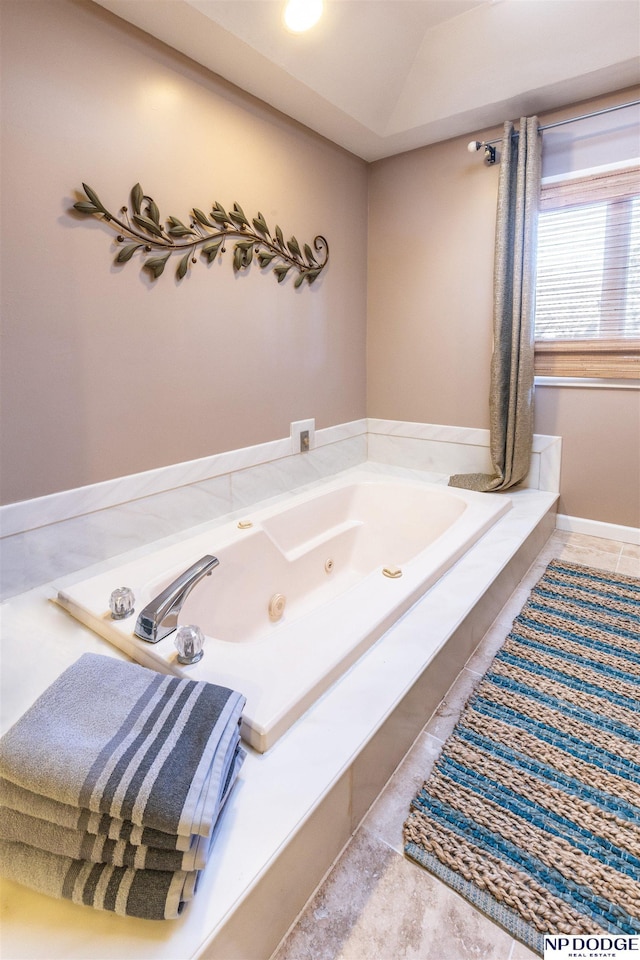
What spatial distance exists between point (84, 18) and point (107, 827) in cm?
206

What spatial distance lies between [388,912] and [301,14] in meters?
2.46

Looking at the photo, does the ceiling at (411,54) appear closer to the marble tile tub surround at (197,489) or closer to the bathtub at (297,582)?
the marble tile tub surround at (197,489)

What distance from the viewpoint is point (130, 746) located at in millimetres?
812

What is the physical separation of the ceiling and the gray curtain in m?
0.21

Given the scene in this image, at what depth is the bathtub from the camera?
3.68 ft

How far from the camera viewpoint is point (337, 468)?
278 centimetres

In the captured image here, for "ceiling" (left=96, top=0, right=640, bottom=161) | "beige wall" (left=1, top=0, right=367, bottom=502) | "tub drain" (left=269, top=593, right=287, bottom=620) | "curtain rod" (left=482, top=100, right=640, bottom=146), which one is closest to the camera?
"beige wall" (left=1, top=0, right=367, bottom=502)

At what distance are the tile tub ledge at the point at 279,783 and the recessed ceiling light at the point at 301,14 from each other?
192cm

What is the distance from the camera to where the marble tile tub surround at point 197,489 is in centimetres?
155

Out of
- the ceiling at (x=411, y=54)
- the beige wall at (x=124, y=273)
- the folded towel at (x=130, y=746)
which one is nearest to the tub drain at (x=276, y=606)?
the beige wall at (x=124, y=273)

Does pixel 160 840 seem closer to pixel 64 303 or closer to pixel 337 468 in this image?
pixel 64 303

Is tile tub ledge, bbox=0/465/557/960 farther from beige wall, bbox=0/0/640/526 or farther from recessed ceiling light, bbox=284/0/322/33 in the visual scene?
recessed ceiling light, bbox=284/0/322/33

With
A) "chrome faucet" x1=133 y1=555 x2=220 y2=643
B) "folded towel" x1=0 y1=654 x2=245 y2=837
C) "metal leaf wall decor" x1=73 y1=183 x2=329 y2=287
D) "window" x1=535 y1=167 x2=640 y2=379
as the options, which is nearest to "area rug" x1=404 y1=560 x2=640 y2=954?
"folded towel" x1=0 y1=654 x2=245 y2=837

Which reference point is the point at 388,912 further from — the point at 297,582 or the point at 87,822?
the point at 297,582
